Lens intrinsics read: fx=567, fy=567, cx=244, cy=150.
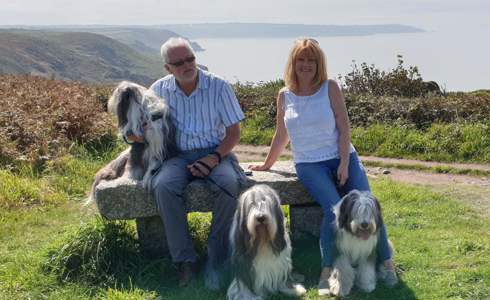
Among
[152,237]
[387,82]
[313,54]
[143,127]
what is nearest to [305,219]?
[152,237]

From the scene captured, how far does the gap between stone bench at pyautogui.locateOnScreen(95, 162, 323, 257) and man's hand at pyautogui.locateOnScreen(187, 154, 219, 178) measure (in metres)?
0.10

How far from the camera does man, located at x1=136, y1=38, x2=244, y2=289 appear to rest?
421cm

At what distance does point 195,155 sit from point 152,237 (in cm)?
83

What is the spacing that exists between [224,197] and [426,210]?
261 cm

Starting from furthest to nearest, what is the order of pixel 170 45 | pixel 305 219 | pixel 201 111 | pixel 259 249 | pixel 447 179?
pixel 447 179, pixel 305 219, pixel 201 111, pixel 170 45, pixel 259 249

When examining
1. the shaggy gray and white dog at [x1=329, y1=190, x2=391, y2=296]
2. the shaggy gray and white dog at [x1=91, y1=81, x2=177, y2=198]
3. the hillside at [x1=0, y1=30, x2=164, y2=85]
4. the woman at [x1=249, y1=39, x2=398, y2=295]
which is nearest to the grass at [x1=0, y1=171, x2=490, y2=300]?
the shaggy gray and white dog at [x1=329, y1=190, x2=391, y2=296]

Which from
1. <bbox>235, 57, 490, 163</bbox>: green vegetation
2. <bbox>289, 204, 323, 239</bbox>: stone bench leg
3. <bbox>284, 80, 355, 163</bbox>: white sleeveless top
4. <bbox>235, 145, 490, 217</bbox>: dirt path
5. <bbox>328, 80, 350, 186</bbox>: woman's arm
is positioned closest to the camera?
<bbox>328, 80, 350, 186</bbox>: woman's arm

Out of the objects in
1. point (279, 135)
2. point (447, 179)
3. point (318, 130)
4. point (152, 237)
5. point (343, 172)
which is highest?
point (318, 130)

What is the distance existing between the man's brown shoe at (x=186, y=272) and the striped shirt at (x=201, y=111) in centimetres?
91

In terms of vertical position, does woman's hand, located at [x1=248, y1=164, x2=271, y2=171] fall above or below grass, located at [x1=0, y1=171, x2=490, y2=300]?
above

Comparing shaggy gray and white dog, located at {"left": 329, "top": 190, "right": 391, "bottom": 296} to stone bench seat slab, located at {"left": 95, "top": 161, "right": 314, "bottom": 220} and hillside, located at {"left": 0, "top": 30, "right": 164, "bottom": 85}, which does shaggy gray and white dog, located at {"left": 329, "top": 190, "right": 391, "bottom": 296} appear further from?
hillside, located at {"left": 0, "top": 30, "right": 164, "bottom": 85}

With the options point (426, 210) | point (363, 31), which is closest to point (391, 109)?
point (426, 210)

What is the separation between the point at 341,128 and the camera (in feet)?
14.5

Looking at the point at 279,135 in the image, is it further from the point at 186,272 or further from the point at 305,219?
the point at 186,272
